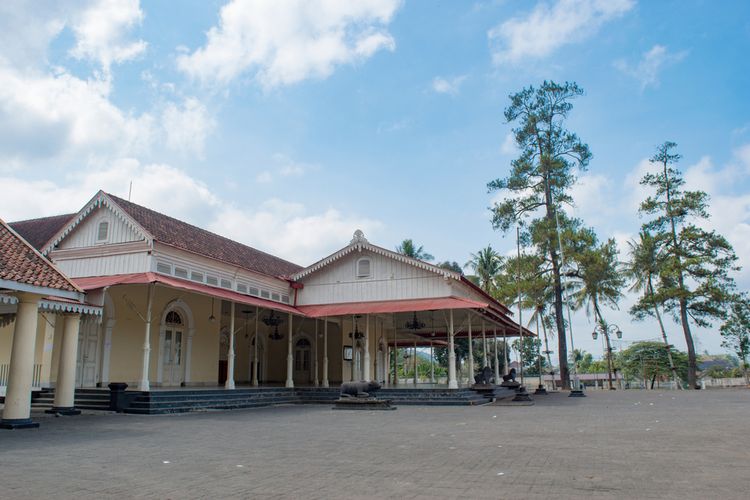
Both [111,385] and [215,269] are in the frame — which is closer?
[111,385]

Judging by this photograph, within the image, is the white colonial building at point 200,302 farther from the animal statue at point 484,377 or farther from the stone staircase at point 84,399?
the animal statue at point 484,377

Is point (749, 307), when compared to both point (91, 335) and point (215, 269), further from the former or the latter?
point (91, 335)

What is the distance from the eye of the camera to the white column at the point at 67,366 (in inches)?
505

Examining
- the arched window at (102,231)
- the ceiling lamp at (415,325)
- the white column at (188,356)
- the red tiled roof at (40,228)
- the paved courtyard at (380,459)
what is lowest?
the paved courtyard at (380,459)

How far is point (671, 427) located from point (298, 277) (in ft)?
50.4

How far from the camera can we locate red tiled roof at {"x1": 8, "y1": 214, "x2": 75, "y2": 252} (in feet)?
66.7

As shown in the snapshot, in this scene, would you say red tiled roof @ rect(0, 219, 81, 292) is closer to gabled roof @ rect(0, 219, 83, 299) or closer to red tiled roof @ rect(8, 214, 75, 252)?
gabled roof @ rect(0, 219, 83, 299)

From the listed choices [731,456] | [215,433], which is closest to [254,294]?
[215,433]

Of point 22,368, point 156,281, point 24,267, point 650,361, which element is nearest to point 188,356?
point 156,281

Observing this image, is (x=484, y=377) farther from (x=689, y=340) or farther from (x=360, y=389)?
(x=689, y=340)

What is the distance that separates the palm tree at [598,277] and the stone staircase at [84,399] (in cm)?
2340

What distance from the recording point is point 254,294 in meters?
21.1

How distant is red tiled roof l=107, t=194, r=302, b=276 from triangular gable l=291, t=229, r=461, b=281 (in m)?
1.70

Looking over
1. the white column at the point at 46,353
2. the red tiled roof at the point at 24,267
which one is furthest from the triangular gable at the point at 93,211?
the red tiled roof at the point at 24,267
